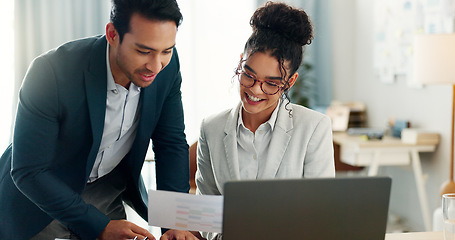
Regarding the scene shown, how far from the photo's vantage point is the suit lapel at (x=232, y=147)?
166 cm

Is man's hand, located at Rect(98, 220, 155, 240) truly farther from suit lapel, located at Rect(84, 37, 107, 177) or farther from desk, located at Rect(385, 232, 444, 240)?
desk, located at Rect(385, 232, 444, 240)

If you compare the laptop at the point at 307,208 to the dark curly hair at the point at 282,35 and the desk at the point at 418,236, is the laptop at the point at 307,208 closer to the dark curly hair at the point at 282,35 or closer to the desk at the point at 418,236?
the desk at the point at 418,236

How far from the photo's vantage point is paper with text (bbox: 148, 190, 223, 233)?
1.24 meters

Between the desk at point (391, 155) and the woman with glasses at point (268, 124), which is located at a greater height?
the woman with glasses at point (268, 124)

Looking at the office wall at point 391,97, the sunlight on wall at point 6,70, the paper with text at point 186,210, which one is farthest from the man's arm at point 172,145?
the sunlight on wall at point 6,70

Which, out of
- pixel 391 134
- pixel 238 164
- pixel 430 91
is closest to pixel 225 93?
pixel 391 134

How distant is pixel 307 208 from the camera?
1.07m

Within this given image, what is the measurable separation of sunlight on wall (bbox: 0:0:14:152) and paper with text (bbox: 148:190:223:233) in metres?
3.32

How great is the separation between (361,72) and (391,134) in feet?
3.09

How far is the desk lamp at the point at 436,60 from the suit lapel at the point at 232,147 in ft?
5.18

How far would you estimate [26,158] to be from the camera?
1363mm

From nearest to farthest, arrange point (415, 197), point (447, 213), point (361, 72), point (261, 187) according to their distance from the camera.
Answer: point (261, 187) → point (447, 213) → point (415, 197) → point (361, 72)

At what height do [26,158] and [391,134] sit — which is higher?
[26,158]

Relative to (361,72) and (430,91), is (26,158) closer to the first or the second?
(430,91)
